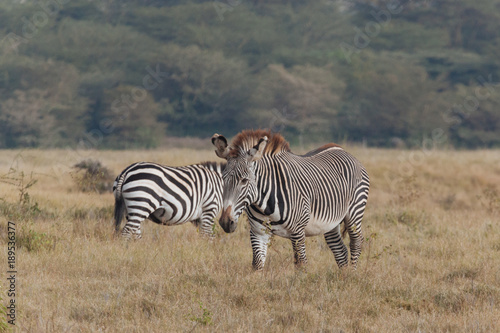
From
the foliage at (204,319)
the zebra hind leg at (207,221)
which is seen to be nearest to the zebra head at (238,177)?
the foliage at (204,319)

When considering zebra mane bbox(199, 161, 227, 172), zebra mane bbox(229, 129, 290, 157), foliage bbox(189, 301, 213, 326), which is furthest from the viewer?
zebra mane bbox(199, 161, 227, 172)

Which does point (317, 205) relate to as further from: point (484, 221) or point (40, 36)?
point (40, 36)

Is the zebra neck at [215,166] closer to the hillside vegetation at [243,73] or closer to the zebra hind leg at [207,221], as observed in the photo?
the zebra hind leg at [207,221]

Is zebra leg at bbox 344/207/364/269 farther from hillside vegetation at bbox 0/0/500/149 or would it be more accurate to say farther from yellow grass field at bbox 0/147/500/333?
hillside vegetation at bbox 0/0/500/149

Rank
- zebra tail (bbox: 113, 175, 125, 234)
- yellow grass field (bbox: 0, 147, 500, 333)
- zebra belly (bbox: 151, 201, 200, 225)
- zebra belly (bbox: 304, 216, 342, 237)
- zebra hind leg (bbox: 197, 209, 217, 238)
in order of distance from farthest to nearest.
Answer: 1. zebra hind leg (bbox: 197, 209, 217, 238)
2. zebra belly (bbox: 151, 201, 200, 225)
3. zebra tail (bbox: 113, 175, 125, 234)
4. zebra belly (bbox: 304, 216, 342, 237)
5. yellow grass field (bbox: 0, 147, 500, 333)

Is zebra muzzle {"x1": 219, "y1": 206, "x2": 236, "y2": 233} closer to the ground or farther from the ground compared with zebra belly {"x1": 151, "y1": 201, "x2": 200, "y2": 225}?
farther from the ground

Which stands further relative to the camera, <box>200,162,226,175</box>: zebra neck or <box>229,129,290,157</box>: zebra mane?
<box>200,162,226,175</box>: zebra neck

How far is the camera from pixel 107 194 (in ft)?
44.1

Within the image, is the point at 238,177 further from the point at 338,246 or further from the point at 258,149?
the point at 338,246

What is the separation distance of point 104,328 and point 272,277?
1818mm

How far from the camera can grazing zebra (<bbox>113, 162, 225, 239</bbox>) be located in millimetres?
7809

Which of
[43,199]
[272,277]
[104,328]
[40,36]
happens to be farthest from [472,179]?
[40,36]

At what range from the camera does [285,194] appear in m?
5.85

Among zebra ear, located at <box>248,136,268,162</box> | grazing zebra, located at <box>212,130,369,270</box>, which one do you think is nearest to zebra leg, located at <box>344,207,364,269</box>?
grazing zebra, located at <box>212,130,369,270</box>
